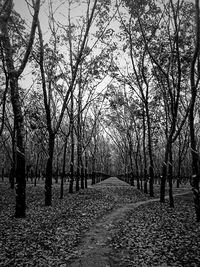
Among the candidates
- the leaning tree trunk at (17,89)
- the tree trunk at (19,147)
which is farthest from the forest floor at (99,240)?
the leaning tree trunk at (17,89)

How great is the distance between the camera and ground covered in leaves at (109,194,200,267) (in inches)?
272

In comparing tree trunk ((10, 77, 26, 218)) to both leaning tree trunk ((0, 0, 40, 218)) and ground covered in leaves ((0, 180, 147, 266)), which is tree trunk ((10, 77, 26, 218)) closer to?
leaning tree trunk ((0, 0, 40, 218))

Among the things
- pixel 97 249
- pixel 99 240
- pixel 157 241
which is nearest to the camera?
pixel 97 249

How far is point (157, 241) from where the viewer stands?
8.47 m

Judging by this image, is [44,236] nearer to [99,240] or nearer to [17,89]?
[99,240]

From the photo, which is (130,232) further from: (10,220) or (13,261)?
(10,220)

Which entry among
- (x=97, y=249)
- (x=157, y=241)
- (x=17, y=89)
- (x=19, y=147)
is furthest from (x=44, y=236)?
(x=17, y=89)

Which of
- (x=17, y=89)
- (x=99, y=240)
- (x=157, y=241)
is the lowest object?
(x=99, y=240)

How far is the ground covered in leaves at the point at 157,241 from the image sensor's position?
22.7 feet

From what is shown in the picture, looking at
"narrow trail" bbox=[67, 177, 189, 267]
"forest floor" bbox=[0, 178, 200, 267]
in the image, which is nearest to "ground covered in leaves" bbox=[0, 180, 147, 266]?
"forest floor" bbox=[0, 178, 200, 267]

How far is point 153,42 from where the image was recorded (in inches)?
663

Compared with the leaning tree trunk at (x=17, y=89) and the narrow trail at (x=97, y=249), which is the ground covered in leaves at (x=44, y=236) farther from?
the leaning tree trunk at (x=17, y=89)

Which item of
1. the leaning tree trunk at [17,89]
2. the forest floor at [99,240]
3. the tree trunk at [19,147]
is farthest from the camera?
the tree trunk at [19,147]

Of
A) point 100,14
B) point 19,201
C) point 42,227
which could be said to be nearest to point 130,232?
point 42,227
